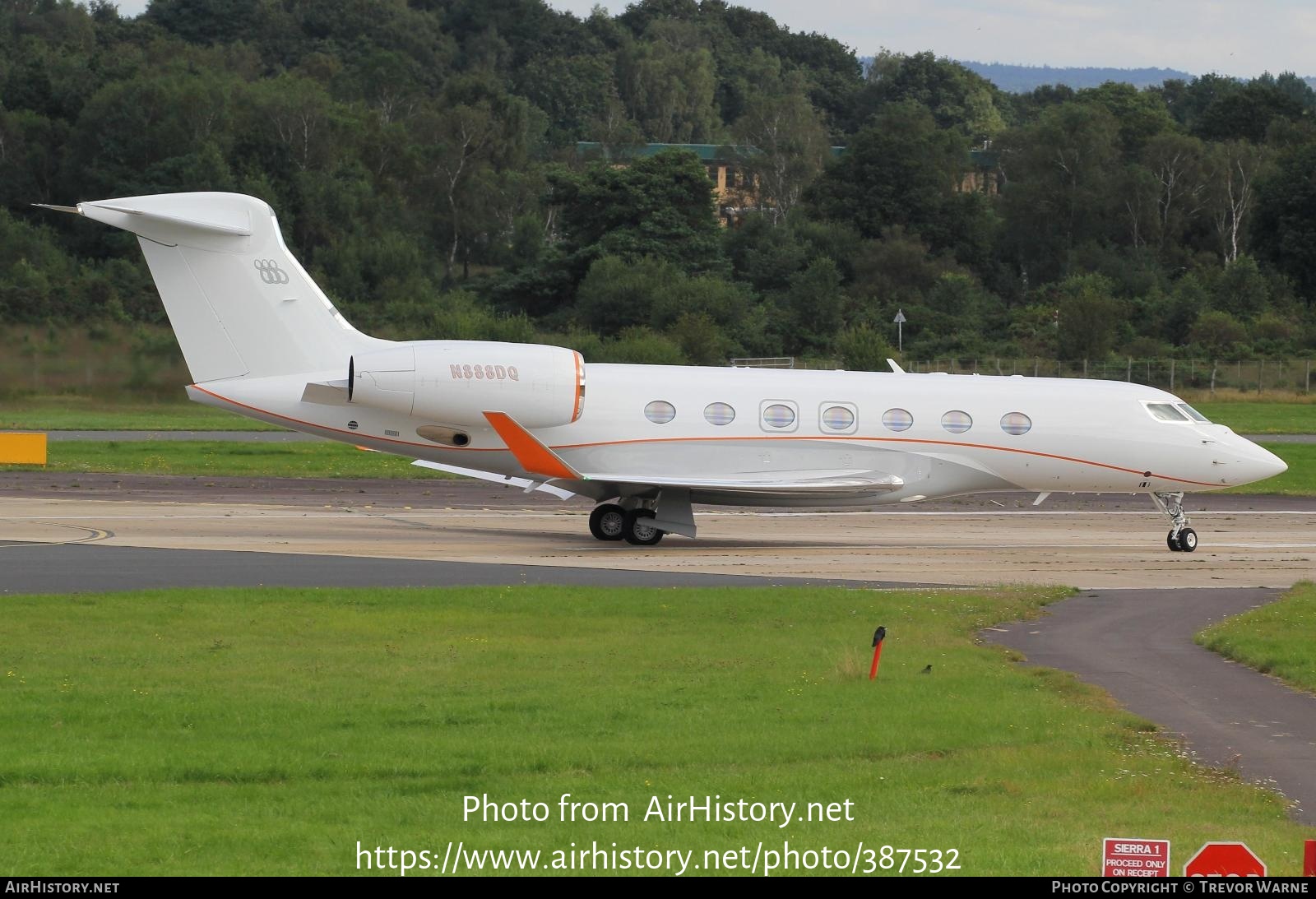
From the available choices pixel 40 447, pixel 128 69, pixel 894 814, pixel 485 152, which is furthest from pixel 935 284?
pixel 894 814

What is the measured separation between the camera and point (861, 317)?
77188mm

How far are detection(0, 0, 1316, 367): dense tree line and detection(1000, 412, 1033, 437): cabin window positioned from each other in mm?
28937

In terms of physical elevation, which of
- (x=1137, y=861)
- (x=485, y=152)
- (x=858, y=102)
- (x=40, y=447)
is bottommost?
(x=40, y=447)

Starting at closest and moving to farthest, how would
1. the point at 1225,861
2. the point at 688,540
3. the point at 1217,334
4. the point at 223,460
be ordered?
the point at 1225,861, the point at 688,540, the point at 223,460, the point at 1217,334

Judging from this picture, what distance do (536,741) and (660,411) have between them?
572 inches

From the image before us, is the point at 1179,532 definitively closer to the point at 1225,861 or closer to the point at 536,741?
Result: the point at 536,741

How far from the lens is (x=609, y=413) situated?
1020 inches

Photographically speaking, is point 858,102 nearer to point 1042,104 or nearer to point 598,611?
point 1042,104

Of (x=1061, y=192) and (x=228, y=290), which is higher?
(x=1061, y=192)

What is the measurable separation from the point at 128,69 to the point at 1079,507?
213 ft

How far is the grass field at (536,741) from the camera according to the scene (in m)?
9.09

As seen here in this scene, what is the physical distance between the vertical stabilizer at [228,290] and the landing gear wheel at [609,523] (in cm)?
500

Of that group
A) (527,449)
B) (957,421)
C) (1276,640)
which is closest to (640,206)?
(957,421)

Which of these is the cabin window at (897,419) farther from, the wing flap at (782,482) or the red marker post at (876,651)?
the red marker post at (876,651)
